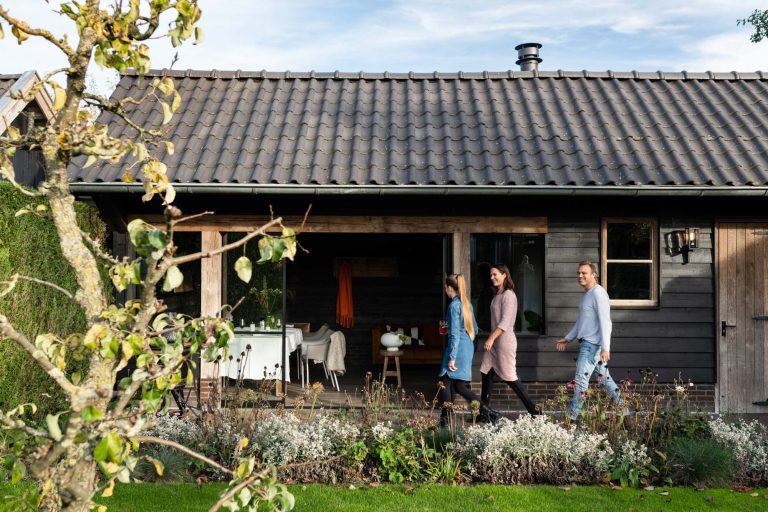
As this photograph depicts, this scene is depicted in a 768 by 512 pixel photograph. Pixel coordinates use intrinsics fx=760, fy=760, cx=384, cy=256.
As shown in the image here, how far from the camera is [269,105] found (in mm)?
10453

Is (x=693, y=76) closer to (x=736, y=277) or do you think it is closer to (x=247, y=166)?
(x=736, y=277)

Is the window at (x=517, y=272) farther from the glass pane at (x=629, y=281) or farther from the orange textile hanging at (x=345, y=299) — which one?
the orange textile hanging at (x=345, y=299)

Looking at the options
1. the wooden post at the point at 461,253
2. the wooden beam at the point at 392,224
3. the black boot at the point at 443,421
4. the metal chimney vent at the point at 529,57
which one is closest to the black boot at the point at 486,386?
the black boot at the point at 443,421

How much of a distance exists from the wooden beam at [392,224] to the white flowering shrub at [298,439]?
2.81m

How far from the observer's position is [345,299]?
1373 cm

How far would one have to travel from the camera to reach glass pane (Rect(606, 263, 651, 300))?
8.95 metres

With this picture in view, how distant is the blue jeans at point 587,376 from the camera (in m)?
6.75

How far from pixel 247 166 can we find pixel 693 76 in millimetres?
6819

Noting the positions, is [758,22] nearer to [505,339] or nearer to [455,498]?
[505,339]

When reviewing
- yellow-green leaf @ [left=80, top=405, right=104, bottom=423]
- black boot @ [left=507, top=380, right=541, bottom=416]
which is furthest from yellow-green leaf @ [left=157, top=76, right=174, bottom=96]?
black boot @ [left=507, top=380, right=541, bottom=416]

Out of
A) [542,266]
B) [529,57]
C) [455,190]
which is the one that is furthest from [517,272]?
[529,57]

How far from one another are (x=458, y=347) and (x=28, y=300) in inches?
162

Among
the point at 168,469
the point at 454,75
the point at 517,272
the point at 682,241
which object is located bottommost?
the point at 168,469

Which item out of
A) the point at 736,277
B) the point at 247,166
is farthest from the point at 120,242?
the point at 736,277
